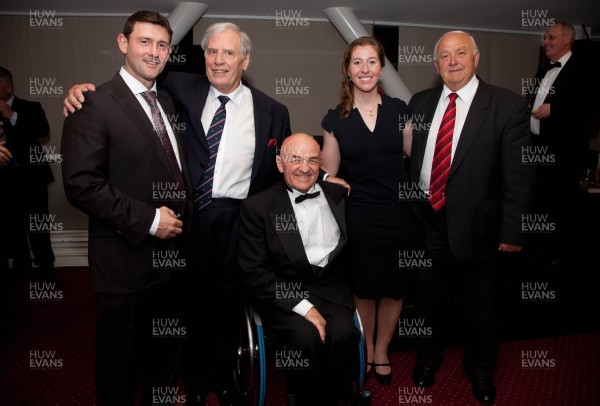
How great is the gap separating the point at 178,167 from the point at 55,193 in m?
3.72

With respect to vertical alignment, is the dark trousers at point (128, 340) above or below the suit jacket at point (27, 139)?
below

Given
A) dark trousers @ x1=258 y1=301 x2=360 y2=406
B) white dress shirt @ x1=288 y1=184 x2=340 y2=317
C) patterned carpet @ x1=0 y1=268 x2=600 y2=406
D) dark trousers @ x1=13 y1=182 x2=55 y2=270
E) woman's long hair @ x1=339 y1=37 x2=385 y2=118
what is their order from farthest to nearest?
dark trousers @ x1=13 y1=182 x2=55 y2=270 < patterned carpet @ x1=0 y1=268 x2=600 y2=406 < woman's long hair @ x1=339 y1=37 x2=385 y2=118 < white dress shirt @ x1=288 y1=184 x2=340 y2=317 < dark trousers @ x1=258 y1=301 x2=360 y2=406

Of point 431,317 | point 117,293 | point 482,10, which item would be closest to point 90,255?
point 117,293

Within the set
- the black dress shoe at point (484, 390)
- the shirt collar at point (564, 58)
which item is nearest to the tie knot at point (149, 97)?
the black dress shoe at point (484, 390)

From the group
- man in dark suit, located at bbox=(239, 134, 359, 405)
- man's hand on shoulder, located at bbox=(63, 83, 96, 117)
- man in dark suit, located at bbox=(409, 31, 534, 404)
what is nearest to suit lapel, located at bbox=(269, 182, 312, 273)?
man in dark suit, located at bbox=(239, 134, 359, 405)

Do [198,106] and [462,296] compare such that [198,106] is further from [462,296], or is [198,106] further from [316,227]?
[462,296]

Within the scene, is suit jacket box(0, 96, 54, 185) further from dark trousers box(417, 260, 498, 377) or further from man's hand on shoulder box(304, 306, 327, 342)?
dark trousers box(417, 260, 498, 377)

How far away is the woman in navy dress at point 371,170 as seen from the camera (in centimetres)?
252

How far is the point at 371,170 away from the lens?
2535mm

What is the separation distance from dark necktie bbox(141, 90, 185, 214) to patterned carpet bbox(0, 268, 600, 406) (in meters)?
1.29

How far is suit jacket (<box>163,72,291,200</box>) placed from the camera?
228 centimetres

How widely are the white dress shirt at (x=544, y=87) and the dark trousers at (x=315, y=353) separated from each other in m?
2.84

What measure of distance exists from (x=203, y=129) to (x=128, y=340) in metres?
1.02

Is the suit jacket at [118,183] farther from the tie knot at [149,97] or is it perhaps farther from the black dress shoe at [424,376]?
the black dress shoe at [424,376]
